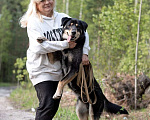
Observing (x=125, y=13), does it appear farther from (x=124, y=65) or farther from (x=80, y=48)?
(x=80, y=48)

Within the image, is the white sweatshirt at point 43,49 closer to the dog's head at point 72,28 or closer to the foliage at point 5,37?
the dog's head at point 72,28

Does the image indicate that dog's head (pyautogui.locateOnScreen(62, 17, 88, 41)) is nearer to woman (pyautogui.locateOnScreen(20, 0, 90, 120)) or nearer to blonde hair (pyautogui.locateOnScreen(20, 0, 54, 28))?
woman (pyautogui.locateOnScreen(20, 0, 90, 120))

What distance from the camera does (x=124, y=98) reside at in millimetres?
5898

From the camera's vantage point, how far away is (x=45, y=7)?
356 cm

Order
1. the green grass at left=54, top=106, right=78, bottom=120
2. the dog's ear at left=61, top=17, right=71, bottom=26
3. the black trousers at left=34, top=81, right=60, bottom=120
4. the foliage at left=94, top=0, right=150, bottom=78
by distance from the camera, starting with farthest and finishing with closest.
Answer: the foliage at left=94, top=0, right=150, bottom=78 → the green grass at left=54, top=106, right=78, bottom=120 → the dog's ear at left=61, top=17, right=71, bottom=26 → the black trousers at left=34, top=81, right=60, bottom=120

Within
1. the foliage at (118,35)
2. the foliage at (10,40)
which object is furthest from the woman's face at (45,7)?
the foliage at (10,40)

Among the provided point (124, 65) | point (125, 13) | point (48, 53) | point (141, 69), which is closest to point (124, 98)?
point (141, 69)

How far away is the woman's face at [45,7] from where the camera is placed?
3.51 metres

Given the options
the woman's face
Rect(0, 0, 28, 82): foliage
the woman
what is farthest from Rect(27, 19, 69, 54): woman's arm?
Rect(0, 0, 28, 82): foliage

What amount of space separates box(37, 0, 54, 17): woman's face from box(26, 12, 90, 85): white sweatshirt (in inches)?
3.5

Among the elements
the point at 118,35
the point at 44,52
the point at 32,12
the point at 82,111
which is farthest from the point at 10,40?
the point at 44,52

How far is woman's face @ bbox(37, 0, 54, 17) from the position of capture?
3.51 meters

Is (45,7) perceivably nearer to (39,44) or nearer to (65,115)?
(39,44)

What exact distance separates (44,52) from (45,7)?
0.74 metres
